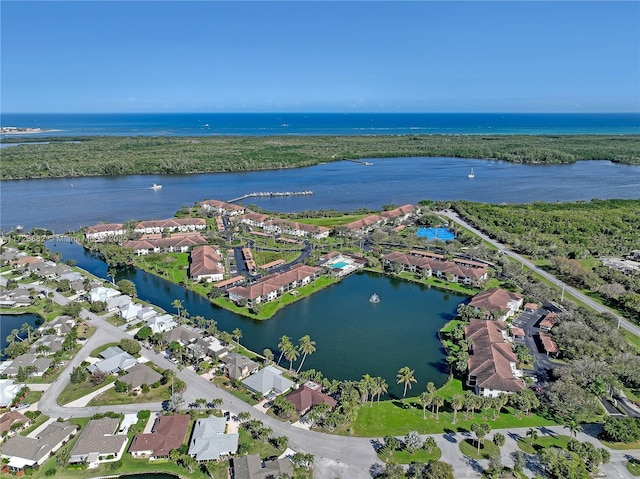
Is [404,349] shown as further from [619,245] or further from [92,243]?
[92,243]

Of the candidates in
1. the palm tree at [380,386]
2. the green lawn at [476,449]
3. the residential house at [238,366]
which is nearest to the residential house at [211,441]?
the residential house at [238,366]

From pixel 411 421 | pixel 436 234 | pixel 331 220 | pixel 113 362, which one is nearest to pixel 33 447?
pixel 113 362

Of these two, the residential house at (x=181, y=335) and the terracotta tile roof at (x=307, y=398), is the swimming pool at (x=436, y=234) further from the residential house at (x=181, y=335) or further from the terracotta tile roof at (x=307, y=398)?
the terracotta tile roof at (x=307, y=398)

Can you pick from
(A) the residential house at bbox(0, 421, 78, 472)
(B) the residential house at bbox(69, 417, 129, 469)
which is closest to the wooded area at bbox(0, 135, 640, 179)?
(A) the residential house at bbox(0, 421, 78, 472)

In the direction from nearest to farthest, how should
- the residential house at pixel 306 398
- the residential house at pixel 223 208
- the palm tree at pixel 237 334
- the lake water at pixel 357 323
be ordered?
the residential house at pixel 306 398 → the lake water at pixel 357 323 → the palm tree at pixel 237 334 → the residential house at pixel 223 208

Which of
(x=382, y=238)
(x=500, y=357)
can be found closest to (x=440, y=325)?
(x=500, y=357)

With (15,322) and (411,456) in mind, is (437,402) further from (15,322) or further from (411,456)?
(15,322)
